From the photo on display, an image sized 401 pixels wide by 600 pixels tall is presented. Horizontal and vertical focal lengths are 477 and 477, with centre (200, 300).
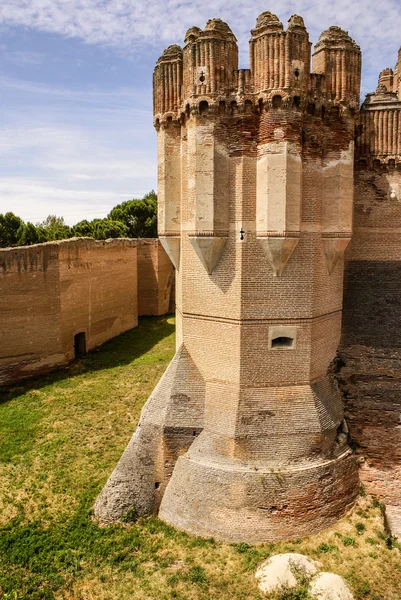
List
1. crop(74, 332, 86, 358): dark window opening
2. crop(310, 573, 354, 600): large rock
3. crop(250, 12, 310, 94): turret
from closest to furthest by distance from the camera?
crop(310, 573, 354, 600): large rock
crop(250, 12, 310, 94): turret
crop(74, 332, 86, 358): dark window opening

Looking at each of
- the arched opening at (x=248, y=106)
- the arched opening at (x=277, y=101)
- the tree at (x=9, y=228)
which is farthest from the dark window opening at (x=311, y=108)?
the tree at (x=9, y=228)

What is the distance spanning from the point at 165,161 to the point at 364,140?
447 cm

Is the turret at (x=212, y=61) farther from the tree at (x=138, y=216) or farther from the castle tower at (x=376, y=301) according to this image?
the tree at (x=138, y=216)

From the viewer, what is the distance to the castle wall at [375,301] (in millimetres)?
10445

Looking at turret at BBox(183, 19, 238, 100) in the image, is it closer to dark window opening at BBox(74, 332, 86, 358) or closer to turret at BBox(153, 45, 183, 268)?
turret at BBox(153, 45, 183, 268)

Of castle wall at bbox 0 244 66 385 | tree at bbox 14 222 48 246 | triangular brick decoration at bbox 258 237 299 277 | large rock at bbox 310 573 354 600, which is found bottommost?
large rock at bbox 310 573 354 600

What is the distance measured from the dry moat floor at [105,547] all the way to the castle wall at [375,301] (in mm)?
1398

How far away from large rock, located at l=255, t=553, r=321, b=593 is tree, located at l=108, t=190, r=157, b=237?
1399 inches

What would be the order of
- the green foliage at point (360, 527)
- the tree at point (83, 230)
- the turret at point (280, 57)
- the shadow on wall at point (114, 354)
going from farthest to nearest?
the tree at point (83, 230) → the shadow on wall at point (114, 354) → the green foliage at point (360, 527) → the turret at point (280, 57)

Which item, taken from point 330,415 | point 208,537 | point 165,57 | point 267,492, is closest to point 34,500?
point 208,537

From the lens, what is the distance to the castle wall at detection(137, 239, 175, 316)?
2814cm

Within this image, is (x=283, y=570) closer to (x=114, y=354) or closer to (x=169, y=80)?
(x=169, y=80)

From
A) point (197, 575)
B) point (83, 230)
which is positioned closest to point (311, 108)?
point (197, 575)

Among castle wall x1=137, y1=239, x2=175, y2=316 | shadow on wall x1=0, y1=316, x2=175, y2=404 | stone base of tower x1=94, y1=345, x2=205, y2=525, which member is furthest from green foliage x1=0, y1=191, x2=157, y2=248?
stone base of tower x1=94, y1=345, x2=205, y2=525
